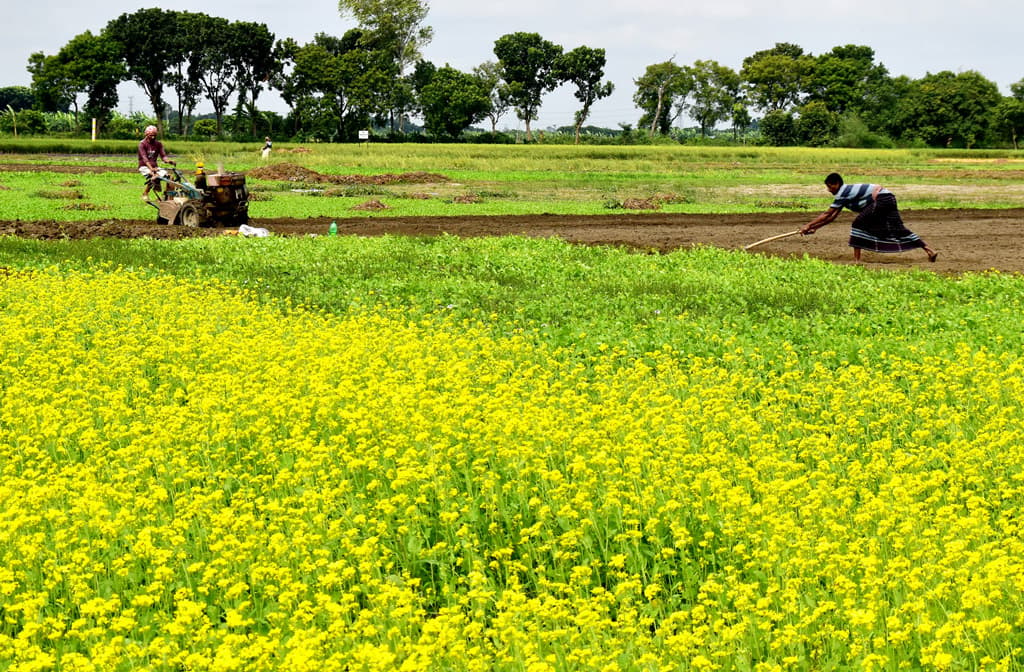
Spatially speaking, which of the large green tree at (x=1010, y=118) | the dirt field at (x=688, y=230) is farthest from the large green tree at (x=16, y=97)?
the dirt field at (x=688, y=230)

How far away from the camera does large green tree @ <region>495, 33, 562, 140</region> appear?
129m

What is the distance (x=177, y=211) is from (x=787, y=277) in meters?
14.9

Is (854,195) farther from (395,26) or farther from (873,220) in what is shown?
(395,26)

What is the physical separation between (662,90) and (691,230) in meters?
107

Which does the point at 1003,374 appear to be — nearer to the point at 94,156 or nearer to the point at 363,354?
the point at 363,354

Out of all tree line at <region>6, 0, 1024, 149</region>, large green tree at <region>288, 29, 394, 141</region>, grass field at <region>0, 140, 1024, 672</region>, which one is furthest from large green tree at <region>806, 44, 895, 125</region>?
grass field at <region>0, 140, 1024, 672</region>

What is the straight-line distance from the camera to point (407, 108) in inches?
4830

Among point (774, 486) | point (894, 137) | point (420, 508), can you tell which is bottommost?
point (420, 508)

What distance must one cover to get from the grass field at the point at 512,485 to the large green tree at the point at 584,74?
115120 millimetres

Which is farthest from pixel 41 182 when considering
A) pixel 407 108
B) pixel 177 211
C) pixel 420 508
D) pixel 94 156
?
pixel 407 108

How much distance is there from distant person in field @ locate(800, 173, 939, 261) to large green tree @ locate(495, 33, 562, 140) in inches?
4370

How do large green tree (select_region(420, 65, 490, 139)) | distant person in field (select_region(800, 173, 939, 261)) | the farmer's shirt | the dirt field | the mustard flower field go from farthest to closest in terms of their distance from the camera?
large green tree (select_region(420, 65, 490, 139)), the farmer's shirt, the dirt field, distant person in field (select_region(800, 173, 939, 261)), the mustard flower field

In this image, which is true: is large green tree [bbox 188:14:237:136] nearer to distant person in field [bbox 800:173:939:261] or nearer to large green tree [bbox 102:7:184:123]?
large green tree [bbox 102:7:184:123]

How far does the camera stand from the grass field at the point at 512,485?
523 cm
